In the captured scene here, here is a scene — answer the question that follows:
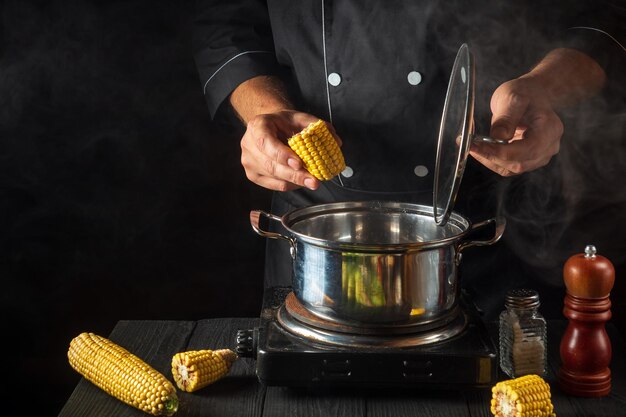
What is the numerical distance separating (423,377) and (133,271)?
6.85 feet

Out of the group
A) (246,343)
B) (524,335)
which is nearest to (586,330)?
(524,335)

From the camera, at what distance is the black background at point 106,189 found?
3230mm

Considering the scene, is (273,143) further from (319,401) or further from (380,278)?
(319,401)

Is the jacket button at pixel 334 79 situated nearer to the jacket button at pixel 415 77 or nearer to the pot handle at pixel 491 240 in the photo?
the jacket button at pixel 415 77

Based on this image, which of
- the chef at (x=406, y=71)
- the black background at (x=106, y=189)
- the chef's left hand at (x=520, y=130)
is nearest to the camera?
the chef's left hand at (x=520, y=130)

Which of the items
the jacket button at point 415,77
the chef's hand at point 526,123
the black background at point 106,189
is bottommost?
the black background at point 106,189

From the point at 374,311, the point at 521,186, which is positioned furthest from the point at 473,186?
the point at 374,311

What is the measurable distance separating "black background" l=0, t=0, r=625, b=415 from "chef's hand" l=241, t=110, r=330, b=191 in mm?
1168

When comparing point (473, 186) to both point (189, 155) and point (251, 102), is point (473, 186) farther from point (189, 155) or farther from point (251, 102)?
point (189, 155)

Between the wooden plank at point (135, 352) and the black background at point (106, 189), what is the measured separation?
1.35 meters

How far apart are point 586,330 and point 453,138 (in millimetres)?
503

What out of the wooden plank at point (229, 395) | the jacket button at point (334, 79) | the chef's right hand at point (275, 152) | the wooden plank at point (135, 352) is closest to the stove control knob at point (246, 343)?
the wooden plank at point (229, 395)

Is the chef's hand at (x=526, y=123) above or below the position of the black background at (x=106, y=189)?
above

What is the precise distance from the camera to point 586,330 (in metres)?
1.69
